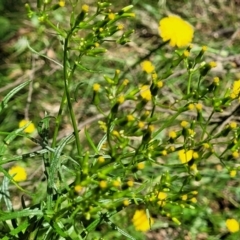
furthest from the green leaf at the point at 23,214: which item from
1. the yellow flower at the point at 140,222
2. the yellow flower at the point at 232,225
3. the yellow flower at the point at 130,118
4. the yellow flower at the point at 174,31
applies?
the yellow flower at the point at 174,31

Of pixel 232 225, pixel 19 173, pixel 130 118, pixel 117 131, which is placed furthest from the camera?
pixel 232 225

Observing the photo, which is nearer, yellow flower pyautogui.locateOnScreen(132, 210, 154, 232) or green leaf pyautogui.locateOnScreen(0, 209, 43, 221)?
green leaf pyautogui.locateOnScreen(0, 209, 43, 221)

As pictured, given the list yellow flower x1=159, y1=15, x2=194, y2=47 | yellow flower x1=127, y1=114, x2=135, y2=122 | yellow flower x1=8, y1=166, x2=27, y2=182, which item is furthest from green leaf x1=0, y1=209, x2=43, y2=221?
yellow flower x1=159, y1=15, x2=194, y2=47

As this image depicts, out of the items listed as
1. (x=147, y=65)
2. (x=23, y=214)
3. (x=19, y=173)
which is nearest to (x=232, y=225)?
(x=147, y=65)

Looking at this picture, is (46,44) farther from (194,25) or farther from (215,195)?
(215,195)

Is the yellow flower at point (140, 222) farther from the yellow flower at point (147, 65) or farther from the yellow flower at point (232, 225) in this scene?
the yellow flower at point (147, 65)

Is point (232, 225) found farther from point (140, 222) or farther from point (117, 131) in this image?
point (117, 131)

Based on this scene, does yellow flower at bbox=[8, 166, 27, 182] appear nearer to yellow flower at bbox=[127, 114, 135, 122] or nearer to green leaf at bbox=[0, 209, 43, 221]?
green leaf at bbox=[0, 209, 43, 221]

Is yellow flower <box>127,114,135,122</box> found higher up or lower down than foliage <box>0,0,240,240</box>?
higher up
